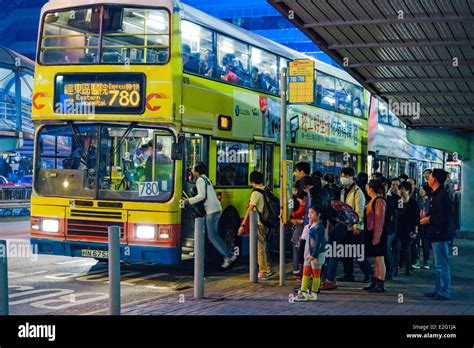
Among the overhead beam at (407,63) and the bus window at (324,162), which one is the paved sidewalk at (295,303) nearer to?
the overhead beam at (407,63)

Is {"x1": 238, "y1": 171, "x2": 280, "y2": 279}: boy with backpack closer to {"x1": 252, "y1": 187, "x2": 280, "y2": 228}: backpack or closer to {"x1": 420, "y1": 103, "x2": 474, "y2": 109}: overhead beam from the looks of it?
{"x1": 252, "y1": 187, "x2": 280, "y2": 228}: backpack

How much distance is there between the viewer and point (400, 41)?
12.0 meters

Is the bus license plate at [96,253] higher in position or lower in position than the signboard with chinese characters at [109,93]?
lower

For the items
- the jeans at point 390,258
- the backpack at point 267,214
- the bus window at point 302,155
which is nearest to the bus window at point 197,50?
the backpack at point 267,214

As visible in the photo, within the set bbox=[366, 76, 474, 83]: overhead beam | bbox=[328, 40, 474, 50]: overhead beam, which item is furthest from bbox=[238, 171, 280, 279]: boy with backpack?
bbox=[366, 76, 474, 83]: overhead beam

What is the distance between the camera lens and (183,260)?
1448 cm

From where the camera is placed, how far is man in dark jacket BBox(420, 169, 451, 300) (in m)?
9.78

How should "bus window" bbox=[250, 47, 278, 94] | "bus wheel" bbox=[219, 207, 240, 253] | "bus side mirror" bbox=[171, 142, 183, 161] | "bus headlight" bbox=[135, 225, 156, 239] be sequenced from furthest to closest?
"bus window" bbox=[250, 47, 278, 94] < "bus wheel" bbox=[219, 207, 240, 253] < "bus headlight" bbox=[135, 225, 156, 239] < "bus side mirror" bbox=[171, 142, 183, 161]

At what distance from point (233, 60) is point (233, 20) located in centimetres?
7695

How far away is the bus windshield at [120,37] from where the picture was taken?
1121cm

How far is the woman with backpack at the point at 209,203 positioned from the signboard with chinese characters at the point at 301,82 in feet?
6.14

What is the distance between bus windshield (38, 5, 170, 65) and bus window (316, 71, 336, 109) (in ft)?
20.7

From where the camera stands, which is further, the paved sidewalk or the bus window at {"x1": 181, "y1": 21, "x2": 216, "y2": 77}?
the bus window at {"x1": 181, "y1": 21, "x2": 216, "y2": 77}

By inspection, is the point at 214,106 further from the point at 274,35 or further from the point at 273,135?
the point at 274,35
